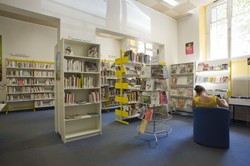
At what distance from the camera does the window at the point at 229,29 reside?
15.7 ft

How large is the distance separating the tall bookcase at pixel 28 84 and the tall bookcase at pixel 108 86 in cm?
253

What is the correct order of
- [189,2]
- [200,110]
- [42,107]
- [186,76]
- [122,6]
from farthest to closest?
[42,107]
[186,76]
[189,2]
[122,6]
[200,110]

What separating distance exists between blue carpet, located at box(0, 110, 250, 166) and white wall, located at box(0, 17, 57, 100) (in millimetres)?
4268

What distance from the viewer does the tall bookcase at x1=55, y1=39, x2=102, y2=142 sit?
10.5ft

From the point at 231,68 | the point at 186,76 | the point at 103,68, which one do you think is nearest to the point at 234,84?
the point at 231,68

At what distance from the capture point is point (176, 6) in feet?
17.4

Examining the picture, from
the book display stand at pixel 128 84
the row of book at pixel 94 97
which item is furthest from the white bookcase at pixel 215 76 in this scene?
the row of book at pixel 94 97

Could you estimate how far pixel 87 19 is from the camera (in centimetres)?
380

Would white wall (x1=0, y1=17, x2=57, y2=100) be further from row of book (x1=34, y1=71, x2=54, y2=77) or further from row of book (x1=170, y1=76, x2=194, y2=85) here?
row of book (x1=170, y1=76, x2=194, y2=85)

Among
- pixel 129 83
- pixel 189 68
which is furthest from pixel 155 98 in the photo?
pixel 189 68

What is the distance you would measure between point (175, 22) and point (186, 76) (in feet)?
7.92

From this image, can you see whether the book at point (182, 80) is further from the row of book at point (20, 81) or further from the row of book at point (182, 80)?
the row of book at point (20, 81)

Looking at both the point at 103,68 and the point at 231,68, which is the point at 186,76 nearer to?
the point at 231,68

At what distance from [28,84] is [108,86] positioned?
11.3ft
